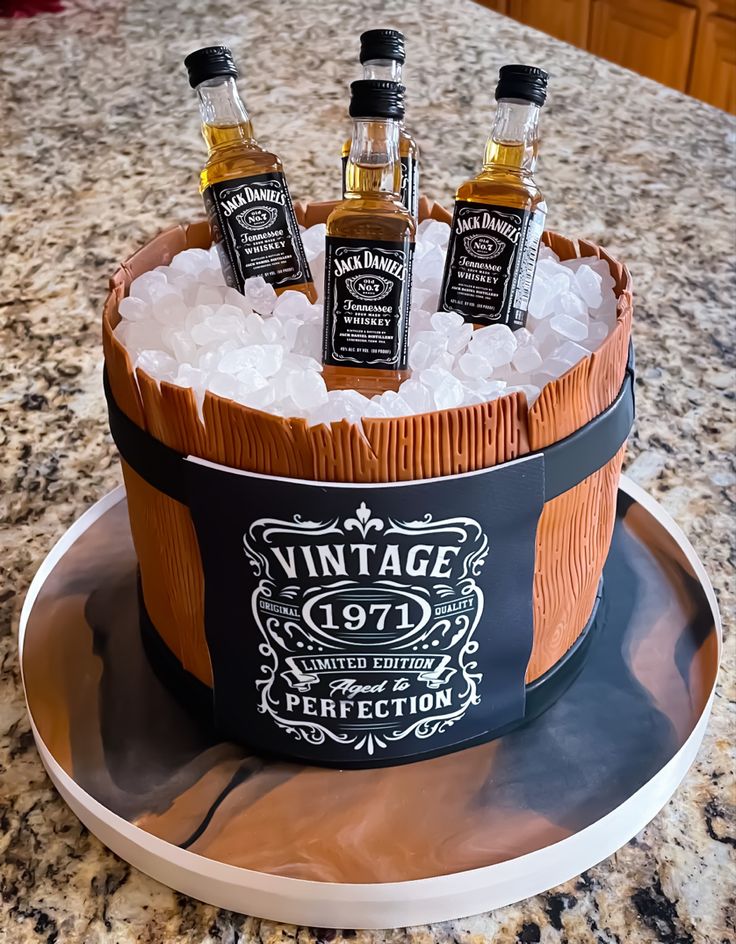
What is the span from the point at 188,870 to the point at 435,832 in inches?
7.1

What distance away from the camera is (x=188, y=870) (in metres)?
0.70

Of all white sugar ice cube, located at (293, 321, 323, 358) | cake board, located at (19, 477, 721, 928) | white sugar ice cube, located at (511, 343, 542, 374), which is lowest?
cake board, located at (19, 477, 721, 928)

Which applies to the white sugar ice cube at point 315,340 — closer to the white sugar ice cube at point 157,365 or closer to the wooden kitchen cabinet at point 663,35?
the white sugar ice cube at point 157,365

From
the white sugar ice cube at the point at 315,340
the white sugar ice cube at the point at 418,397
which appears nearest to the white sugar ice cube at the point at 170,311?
the white sugar ice cube at the point at 315,340

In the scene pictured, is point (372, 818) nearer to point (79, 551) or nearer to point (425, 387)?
point (425, 387)

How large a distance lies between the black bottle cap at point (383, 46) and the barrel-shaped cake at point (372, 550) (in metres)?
0.24

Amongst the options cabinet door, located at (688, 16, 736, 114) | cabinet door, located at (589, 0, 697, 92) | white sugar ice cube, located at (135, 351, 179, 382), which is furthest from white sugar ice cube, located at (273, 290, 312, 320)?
cabinet door, located at (589, 0, 697, 92)

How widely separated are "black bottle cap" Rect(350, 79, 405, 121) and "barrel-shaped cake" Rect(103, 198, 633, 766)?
→ 21 cm

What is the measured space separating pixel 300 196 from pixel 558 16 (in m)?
2.98

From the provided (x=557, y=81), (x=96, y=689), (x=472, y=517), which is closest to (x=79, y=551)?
(x=96, y=689)

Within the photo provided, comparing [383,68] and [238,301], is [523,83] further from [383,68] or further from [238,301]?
[238,301]

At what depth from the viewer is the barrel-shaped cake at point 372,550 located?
63 cm

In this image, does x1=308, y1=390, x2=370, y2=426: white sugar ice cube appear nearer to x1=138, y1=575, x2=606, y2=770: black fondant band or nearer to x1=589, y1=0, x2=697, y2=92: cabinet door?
x1=138, y1=575, x2=606, y2=770: black fondant band

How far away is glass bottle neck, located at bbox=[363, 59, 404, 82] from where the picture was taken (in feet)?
2.45
